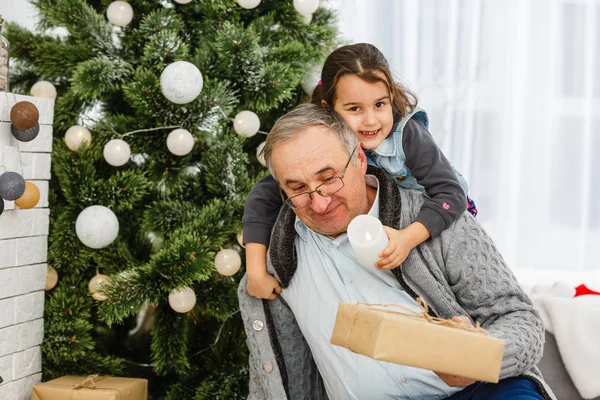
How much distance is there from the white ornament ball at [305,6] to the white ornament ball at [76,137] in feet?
A: 2.49

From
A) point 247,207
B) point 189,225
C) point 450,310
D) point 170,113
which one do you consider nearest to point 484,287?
point 450,310

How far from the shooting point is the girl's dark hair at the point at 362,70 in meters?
1.64

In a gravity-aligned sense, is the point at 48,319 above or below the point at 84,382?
above

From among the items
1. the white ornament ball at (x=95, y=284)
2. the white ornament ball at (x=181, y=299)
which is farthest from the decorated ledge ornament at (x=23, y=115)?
the white ornament ball at (x=181, y=299)

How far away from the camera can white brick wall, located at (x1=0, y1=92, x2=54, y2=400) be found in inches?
75.4

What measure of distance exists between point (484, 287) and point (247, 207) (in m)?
0.65

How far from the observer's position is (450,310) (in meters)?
1.58

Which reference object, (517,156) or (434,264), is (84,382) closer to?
(434,264)

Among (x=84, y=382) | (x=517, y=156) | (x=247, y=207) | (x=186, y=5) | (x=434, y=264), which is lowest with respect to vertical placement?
(x=84, y=382)

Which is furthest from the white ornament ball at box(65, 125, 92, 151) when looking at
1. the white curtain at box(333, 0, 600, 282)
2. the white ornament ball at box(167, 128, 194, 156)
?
the white curtain at box(333, 0, 600, 282)

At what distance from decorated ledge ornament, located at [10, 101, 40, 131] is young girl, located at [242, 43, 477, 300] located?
2.14ft

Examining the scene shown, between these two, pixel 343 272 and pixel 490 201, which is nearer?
pixel 343 272

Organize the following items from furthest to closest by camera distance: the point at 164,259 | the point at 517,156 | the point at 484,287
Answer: the point at 517,156, the point at 164,259, the point at 484,287

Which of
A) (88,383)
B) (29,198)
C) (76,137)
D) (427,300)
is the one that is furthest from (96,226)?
(427,300)
